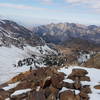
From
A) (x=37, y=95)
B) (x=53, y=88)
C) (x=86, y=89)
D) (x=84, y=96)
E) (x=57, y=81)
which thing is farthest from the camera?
(x=57, y=81)

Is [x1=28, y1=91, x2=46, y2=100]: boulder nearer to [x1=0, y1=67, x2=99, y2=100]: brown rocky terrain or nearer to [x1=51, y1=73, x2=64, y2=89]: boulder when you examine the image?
[x1=0, y1=67, x2=99, y2=100]: brown rocky terrain

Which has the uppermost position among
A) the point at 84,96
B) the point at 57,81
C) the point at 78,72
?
the point at 78,72

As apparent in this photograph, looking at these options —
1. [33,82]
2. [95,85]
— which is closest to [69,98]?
[95,85]

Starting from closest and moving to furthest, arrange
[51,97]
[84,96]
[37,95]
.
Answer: [51,97] < [84,96] < [37,95]

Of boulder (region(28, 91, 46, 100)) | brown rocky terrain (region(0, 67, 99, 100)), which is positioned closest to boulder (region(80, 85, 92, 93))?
brown rocky terrain (region(0, 67, 99, 100))

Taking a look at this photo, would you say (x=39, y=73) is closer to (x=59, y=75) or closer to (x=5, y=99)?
(x=59, y=75)

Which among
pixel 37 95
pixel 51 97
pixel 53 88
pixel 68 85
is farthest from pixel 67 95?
pixel 37 95

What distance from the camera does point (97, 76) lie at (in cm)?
4281

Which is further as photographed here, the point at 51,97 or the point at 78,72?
the point at 78,72

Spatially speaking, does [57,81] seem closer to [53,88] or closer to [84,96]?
[53,88]

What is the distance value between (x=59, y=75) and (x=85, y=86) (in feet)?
18.7

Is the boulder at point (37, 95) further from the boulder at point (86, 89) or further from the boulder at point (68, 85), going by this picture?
the boulder at point (86, 89)

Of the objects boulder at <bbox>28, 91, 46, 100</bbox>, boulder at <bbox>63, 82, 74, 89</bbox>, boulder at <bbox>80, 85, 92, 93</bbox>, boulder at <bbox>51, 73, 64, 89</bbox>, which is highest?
boulder at <bbox>51, 73, 64, 89</bbox>

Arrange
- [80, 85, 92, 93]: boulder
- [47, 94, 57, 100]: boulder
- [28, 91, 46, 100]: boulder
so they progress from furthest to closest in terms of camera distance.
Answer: [80, 85, 92, 93]: boulder, [28, 91, 46, 100]: boulder, [47, 94, 57, 100]: boulder
